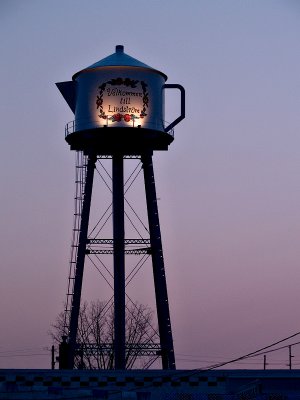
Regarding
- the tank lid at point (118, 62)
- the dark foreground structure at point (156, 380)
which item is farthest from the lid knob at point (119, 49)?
the dark foreground structure at point (156, 380)

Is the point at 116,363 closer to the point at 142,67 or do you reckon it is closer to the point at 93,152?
the point at 93,152

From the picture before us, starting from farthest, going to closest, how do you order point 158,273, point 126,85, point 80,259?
point 158,273 < point 126,85 < point 80,259

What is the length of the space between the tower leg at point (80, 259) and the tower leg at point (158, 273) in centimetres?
272

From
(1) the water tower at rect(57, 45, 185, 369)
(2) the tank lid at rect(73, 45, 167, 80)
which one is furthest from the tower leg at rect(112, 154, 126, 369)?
(2) the tank lid at rect(73, 45, 167, 80)

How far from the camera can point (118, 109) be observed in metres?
58.8

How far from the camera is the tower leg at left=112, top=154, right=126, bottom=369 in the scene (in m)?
59.2

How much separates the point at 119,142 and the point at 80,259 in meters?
5.67

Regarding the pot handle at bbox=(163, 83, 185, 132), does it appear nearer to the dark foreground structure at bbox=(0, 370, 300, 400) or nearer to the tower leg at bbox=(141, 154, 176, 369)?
the tower leg at bbox=(141, 154, 176, 369)

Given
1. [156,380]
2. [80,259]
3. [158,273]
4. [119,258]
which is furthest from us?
[158,273]

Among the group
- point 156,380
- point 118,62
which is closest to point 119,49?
point 118,62

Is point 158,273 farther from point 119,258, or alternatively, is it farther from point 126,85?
point 126,85

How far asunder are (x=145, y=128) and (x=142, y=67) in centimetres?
301

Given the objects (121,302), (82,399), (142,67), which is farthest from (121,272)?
(82,399)

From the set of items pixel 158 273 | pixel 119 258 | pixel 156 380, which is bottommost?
pixel 156 380
